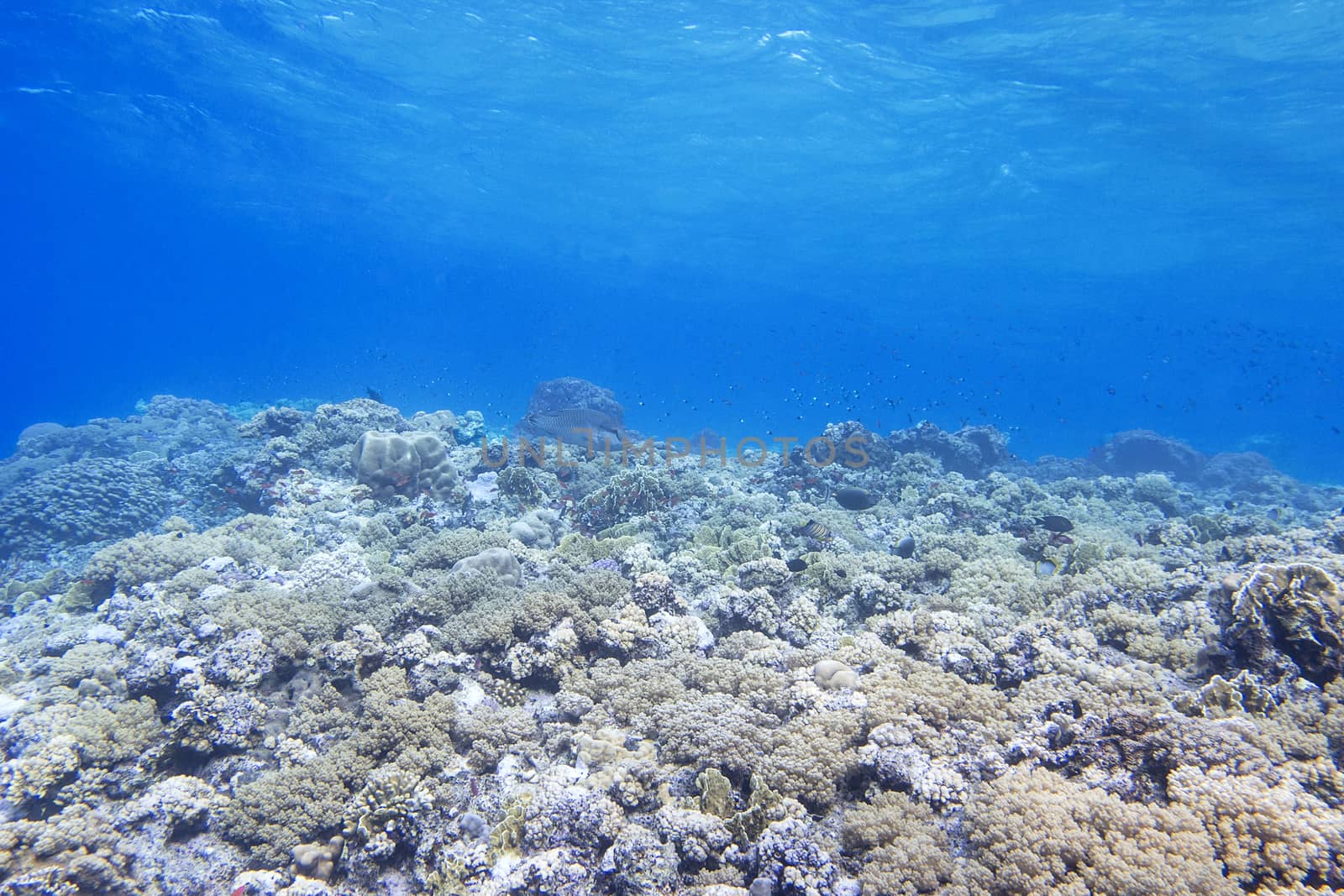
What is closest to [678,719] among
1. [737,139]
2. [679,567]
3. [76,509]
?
[679,567]

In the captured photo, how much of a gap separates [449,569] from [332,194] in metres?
57.1

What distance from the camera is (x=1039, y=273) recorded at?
6906 centimetres

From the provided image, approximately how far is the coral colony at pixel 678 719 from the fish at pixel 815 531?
69 centimetres

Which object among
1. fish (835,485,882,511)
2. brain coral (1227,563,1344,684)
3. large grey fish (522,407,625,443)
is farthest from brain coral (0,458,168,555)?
brain coral (1227,563,1344,684)

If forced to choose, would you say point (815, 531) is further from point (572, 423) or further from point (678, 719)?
point (572, 423)

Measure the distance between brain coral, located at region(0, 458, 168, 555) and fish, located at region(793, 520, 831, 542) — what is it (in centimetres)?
1555

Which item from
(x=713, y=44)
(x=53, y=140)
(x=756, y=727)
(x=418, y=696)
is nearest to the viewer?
(x=756, y=727)

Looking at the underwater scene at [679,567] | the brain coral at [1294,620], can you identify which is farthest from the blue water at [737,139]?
the brain coral at [1294,620]

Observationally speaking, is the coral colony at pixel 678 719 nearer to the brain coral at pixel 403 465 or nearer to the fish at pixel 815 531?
the fish at pixel 815 531

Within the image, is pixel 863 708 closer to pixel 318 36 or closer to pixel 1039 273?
pixel 318 36

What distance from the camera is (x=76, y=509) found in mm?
14359

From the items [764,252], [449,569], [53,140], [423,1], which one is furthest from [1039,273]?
[53,140]

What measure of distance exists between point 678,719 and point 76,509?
55.9 feet

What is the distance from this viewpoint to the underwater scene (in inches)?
162
